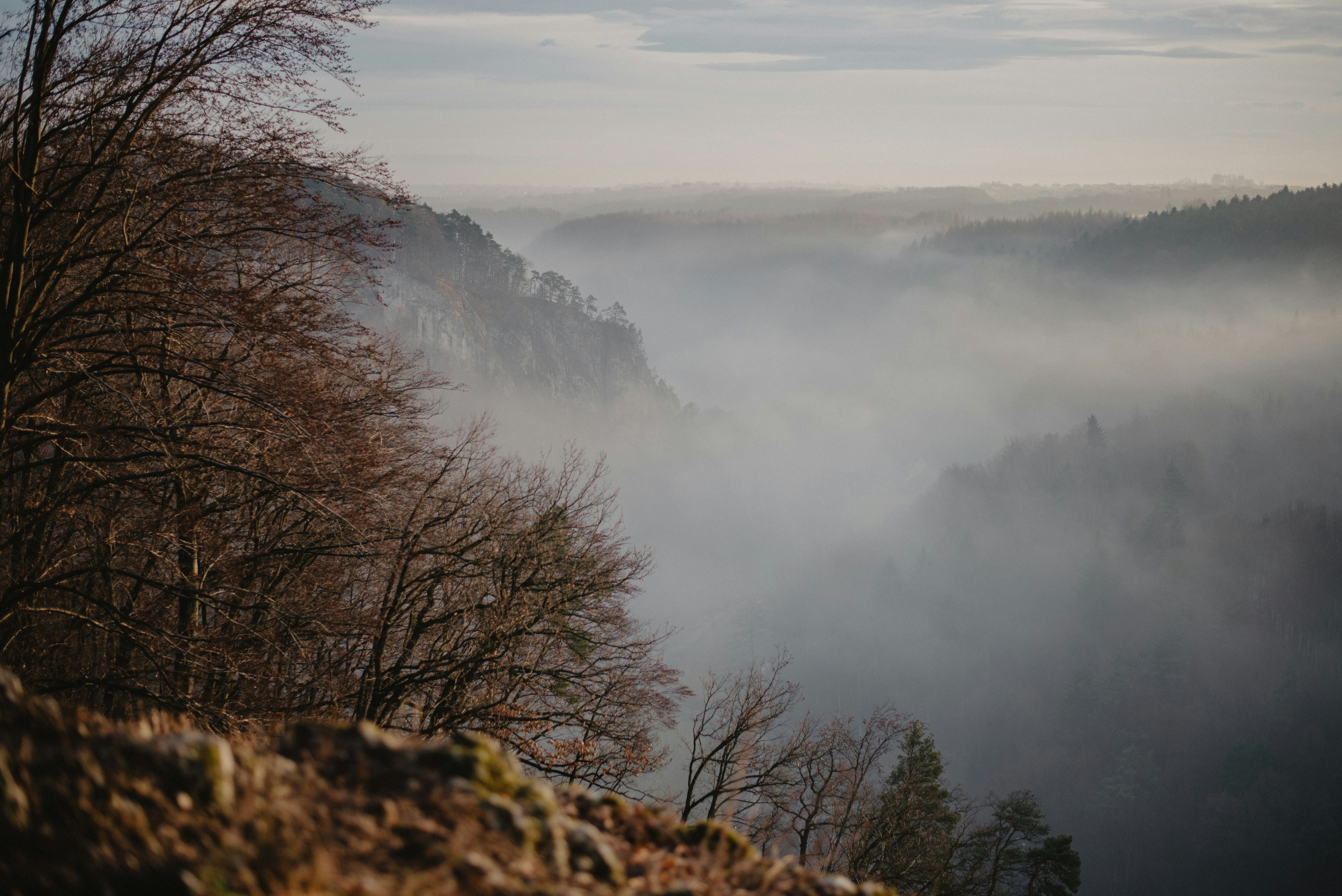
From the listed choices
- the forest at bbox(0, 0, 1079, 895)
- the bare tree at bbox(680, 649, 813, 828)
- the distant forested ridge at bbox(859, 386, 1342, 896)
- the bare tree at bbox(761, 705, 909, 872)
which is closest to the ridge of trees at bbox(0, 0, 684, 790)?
the forest at bbox(0, 0, 1079, 895)

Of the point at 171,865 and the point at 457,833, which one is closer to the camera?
the point at 171,865

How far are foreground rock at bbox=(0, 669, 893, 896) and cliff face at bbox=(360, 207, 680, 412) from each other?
268 feet

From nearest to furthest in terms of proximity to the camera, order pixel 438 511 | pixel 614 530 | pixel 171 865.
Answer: pixel 171 865, pixel 438 511, pixel 614 530

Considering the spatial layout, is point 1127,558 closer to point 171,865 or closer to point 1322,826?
point 1322,826

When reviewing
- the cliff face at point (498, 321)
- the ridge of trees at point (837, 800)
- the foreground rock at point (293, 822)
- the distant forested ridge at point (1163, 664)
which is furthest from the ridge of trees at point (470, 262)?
the distant forested ridge at point (1163, 664)

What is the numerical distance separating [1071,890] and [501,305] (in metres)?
99.0

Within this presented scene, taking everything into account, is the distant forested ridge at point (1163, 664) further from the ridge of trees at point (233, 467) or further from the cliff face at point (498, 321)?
the ridge of trees at point (233, 467)

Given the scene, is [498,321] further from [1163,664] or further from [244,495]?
[1163,664]

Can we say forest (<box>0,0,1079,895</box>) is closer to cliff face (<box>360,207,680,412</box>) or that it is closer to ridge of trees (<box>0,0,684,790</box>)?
ridge of trees (<box>0,0,684,790</box>)

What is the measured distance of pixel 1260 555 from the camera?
16338 cm

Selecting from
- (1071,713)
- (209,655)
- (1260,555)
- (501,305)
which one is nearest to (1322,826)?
(1071,713)

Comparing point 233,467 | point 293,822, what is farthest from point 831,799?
point 293,822

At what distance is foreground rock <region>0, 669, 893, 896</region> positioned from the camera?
8.10 ft

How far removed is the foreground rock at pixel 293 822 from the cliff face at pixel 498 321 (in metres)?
81.7
